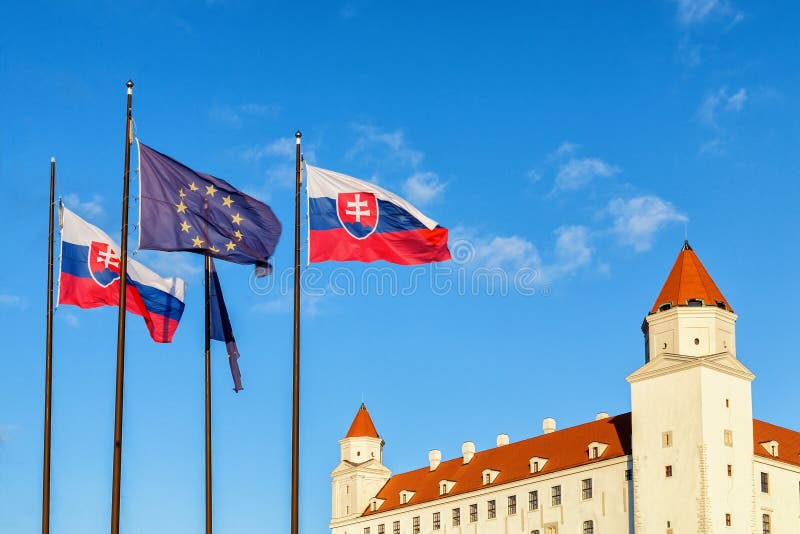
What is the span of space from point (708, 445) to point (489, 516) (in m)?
25.4

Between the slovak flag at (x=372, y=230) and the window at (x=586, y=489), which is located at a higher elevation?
the slovak flag at (x=372, y=230)

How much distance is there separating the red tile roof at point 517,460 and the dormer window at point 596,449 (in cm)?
35

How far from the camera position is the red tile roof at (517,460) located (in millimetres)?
104062

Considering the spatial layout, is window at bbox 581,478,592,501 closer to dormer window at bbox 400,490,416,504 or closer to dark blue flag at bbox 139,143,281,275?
dormer window at bbox 400,490,416,504

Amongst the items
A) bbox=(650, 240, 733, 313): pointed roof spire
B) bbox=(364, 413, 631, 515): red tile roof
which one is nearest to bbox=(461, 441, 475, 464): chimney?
bbox=(364, 413, 631, 515): red tile roof

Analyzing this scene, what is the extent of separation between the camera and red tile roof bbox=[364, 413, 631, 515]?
10406 cm

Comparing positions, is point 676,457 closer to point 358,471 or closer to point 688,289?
point 688,289

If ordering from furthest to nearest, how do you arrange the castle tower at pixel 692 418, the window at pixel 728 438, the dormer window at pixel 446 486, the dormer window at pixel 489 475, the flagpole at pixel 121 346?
1. the dormer window at pixel 446 486
2. the dormer window at pixel 489 475
3. the window at pixel 728 438
4. the castle tower at pixel 692 418
5. the flagpole at pixel 121 346

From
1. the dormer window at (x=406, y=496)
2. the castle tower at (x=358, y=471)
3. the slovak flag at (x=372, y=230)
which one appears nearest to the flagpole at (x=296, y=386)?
the slovak flag at (x=372, y=230)

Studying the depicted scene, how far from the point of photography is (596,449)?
102062mm

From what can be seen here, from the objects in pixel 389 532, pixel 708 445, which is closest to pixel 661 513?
pixel 708 445

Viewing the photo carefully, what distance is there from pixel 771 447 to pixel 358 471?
49693mm

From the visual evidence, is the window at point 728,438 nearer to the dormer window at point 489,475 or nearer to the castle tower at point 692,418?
the castle tower at point 692,418

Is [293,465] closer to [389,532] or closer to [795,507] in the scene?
[795,507]
